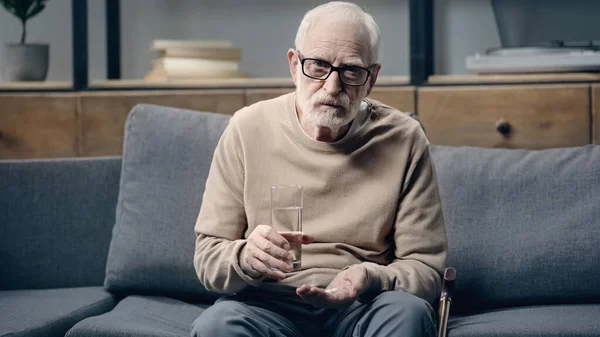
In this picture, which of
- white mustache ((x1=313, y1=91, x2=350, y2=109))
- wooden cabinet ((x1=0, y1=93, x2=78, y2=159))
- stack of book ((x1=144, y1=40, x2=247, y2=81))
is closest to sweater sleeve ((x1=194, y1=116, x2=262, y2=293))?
white mustache ((x1=313, y1=91, x2=350, y2=109))

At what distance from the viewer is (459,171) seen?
2.27 metres

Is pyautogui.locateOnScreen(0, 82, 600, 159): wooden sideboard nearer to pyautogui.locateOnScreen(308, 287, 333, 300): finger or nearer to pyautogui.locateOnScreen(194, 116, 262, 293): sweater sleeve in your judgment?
pyautogui.locateOnScreen(194, 116, 262, 293): sweater sleeve

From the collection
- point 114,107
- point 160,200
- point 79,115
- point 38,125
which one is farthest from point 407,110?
point 38,125

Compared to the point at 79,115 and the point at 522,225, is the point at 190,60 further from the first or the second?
the point at 522,225

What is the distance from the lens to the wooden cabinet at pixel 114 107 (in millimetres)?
2779

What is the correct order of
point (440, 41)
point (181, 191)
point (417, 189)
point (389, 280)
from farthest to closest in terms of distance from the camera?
point (440, 41) → point (181, 191) → point (417, 189) → point (389, 280)

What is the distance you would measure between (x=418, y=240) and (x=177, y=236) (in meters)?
0.72

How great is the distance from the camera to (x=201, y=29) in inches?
128

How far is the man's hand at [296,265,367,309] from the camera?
167cm

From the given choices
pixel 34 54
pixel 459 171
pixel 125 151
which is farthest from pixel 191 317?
pixel 34 54

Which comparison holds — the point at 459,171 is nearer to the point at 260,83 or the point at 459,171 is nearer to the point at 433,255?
the point at 433,255

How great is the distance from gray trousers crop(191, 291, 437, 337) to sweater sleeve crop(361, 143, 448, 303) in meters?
0.09

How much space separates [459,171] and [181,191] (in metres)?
0.78

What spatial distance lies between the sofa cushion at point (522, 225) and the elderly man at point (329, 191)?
0.25 metres
